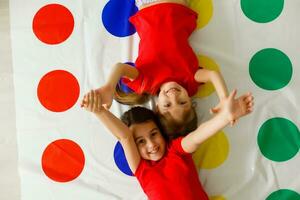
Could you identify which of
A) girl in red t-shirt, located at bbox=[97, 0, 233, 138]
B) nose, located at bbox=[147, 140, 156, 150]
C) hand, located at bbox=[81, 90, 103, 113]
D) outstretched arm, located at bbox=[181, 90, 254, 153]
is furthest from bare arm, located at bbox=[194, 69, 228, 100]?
hand, located at bbox=[81, 90, 103, 113]

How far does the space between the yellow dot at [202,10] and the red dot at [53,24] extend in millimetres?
399

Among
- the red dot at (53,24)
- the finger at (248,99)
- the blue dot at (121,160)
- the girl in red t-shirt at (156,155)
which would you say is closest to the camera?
the finger at (248,99)

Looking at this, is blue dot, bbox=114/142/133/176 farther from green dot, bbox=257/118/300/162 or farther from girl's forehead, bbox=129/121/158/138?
green dot, bbox=257/118/300/162

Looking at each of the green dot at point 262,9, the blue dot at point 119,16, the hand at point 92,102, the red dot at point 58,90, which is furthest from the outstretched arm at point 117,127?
the green dot at point 262,9

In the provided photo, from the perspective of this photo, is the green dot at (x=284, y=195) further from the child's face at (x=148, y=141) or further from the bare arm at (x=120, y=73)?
the bare arm at (x=120, y=73)

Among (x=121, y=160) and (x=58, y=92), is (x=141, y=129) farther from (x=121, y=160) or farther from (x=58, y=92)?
(x=58, y=92)

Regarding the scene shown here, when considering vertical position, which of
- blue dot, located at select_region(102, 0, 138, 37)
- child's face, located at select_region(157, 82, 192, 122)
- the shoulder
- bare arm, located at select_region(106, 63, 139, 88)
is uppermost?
blue dot, located at select_region(102, 0, 138, 37)

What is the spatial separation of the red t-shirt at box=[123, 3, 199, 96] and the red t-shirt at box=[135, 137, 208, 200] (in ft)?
0.60

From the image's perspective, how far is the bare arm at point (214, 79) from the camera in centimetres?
92

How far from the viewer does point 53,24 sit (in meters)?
1.13

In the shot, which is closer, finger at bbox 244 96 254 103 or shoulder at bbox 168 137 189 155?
finger at bbox 244 96 254 103

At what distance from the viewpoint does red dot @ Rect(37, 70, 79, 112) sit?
107cm

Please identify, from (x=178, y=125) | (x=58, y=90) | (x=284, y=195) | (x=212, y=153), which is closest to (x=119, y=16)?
(x=58, y=90)

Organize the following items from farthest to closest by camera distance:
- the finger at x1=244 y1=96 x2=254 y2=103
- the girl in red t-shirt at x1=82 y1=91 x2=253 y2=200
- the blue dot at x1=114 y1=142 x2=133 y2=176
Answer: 1. the blue dot at x1=114 y1=142 x2=133 y2=176
2. the girl in red t-shirt at x1=82 y1=91 x2=253 y2=200
3. the finger at x1=244 y1=96 x2=254 y2=103
